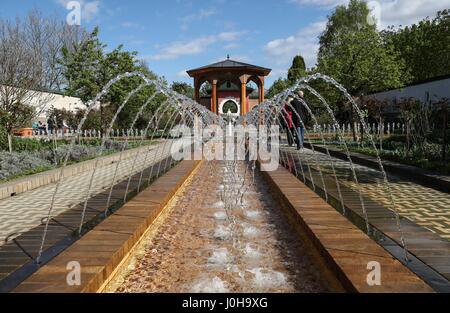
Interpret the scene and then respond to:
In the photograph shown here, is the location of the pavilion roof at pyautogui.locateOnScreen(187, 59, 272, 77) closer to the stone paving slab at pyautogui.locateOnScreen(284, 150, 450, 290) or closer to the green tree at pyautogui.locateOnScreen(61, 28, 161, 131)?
the green tree at pyautogui.locateOnScreen(61, 28, 161, 131)

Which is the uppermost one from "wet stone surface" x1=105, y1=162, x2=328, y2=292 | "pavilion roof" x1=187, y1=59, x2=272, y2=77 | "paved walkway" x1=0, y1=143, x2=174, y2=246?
"pavilion roof" x1=187, y1=59, x2=272, y2=77

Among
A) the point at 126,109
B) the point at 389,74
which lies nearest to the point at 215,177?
the point at 389,74

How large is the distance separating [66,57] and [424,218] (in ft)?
52.3

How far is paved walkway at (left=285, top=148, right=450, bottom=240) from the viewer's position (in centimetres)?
438

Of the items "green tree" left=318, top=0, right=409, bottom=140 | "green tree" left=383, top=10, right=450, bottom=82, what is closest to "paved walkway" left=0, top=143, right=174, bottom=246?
"green tree" left=318, top=0, right=409, bottom=140

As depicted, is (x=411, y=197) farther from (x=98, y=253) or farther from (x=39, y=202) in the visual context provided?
(x=39, y=202)

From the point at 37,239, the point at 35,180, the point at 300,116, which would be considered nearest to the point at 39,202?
the point at 35,180

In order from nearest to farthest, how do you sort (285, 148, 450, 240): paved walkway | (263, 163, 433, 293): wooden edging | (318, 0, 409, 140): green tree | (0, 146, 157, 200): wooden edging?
1. (263, 163, 433, 293): wooden edging
2. (285, 148, 450, 240): paved walkway
3. (0, 146, 157, 200): wooden edging
4. (318, 0, 409, 140): green tree

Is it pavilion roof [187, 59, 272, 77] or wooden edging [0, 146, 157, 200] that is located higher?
pavilion roof [187, 59, 272, 77]

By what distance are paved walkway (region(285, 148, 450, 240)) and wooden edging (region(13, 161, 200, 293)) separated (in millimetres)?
2754

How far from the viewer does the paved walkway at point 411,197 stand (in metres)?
4.38

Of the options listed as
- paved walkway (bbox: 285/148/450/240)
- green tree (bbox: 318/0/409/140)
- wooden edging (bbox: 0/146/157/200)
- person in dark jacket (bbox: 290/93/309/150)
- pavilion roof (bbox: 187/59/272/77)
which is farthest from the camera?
pavilion roof (bbox: 187/59/272/77)

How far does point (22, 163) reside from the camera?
931cm

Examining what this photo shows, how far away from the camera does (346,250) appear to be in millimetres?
3010
